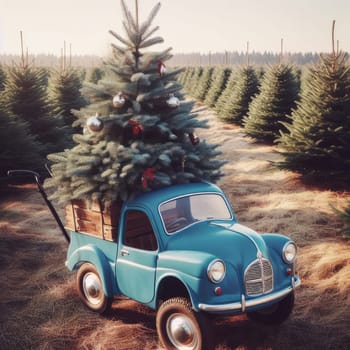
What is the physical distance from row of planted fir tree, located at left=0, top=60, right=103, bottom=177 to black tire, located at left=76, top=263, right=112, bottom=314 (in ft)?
22.6

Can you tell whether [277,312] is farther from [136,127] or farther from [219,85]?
[219,85]

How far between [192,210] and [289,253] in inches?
50.1

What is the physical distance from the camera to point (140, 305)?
5.78 meters

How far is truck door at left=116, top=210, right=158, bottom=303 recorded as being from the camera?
15.6ft

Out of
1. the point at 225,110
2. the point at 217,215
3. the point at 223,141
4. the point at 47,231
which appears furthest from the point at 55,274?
the point at 225,110

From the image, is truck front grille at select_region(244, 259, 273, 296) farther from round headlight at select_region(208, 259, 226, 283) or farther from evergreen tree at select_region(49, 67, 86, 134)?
evergreen tree at select_region(49, 67, 86, 134)

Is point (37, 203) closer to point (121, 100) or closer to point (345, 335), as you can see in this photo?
point (121, 100)

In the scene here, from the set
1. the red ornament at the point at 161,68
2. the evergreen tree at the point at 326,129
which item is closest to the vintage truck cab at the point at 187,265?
the red ornament at the point at 161,68

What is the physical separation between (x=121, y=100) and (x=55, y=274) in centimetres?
331

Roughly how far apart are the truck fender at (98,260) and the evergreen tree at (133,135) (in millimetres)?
727

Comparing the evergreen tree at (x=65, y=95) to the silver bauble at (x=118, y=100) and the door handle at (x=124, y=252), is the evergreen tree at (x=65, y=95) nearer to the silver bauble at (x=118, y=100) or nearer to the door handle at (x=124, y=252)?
the silver bauble at (x=118, y=100)

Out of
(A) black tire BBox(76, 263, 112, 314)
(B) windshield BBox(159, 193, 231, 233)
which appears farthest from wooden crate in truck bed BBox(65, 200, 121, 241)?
(B) windshield BBox(159, 193, 231, 233)

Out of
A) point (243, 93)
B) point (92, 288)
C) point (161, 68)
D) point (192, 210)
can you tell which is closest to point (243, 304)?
point (192, 210)

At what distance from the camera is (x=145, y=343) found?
15.6 ft
